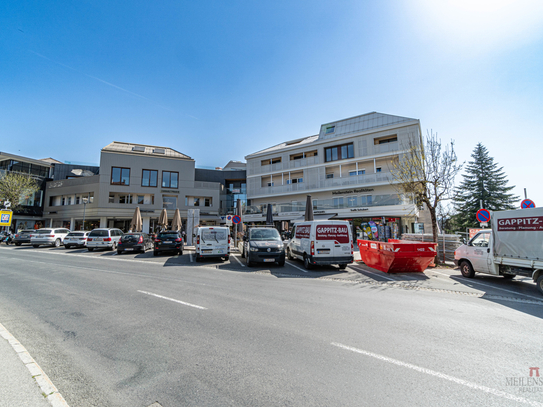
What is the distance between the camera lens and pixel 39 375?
3.17 metres

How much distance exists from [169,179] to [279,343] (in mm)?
38214

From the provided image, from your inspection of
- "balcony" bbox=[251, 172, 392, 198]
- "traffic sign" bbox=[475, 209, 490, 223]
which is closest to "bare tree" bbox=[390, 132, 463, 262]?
"traffic sign" bbox=[475, 209, 490, 223]

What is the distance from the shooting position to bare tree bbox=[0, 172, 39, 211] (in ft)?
114

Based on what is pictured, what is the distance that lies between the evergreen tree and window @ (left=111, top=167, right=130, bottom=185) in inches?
1704

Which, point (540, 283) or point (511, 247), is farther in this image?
point (511, 247)

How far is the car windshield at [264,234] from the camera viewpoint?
13.5 meters

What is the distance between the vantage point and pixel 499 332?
4.61 metres

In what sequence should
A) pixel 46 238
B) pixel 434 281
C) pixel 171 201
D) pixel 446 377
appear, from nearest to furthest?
pixel 446 377 < pixel 434 281 < pixel 46 238 < pixel 171 201

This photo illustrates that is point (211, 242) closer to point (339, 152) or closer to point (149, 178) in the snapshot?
point (339, 152)

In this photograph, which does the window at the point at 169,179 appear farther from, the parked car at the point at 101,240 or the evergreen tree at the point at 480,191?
the evergreen tree at the point at 480,191

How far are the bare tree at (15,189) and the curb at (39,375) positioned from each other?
139ft

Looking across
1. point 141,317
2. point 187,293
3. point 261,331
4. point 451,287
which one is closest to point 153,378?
point 261,331

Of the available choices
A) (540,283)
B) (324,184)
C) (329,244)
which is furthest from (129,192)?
(540,283)

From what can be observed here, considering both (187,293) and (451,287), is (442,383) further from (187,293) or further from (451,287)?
(451,287)
